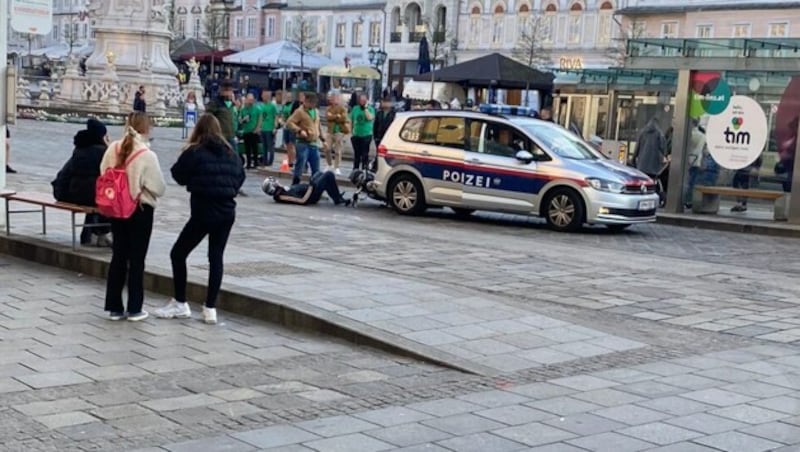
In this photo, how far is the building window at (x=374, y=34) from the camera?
73.4 m

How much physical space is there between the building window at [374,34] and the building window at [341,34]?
3.22 meters

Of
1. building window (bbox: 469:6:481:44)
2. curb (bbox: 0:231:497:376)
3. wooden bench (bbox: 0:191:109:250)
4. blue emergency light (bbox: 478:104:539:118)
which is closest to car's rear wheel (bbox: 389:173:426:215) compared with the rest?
blue emergency light (bbox: 478:104:539:118)

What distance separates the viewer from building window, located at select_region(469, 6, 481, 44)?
67500 mm

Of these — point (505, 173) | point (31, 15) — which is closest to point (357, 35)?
point (505, 173)

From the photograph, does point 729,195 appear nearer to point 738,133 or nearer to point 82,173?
point 738,133

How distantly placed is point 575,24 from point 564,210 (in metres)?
47.6

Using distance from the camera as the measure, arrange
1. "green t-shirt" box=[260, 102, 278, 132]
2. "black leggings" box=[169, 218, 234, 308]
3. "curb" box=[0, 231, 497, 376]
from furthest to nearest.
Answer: "green t-shirt" box=[260, 102, 278, 132]
"black leggings" box=[169, 218, 234, 308]
"curb" box=[0, 231, 497, 376]

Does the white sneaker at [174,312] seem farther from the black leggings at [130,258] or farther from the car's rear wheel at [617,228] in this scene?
the car's rear wheel at [617,228]

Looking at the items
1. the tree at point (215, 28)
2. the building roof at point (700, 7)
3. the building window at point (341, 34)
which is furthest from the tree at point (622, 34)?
the tree at point (215, 28)

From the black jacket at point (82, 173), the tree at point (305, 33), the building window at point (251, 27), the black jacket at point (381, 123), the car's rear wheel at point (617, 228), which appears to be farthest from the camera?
the building window at point (251, 27)

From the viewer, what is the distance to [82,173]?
10.9 meters

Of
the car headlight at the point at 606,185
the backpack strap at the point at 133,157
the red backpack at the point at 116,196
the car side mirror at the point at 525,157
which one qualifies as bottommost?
the car headlight at the point at 606,185

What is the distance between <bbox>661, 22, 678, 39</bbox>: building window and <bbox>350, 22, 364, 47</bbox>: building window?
975 inches

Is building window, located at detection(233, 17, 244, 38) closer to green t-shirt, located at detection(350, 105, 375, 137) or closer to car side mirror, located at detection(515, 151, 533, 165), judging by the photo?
green t-shirt, located at detection(350, 105, 375, 137)
